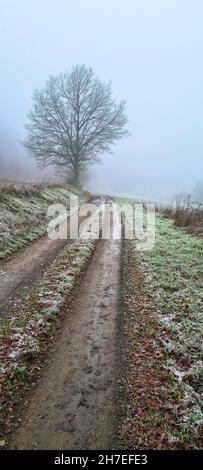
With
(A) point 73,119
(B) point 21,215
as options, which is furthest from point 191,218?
(A) point 73,119

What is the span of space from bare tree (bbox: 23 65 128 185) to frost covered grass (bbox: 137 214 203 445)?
27036mm

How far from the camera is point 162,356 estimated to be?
6453 mm

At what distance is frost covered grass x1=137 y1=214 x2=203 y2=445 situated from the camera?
17.3 feet

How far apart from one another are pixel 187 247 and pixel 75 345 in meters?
9.16

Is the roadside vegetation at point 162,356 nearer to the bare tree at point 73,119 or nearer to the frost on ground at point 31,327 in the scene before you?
the frost on ground at point 31,327

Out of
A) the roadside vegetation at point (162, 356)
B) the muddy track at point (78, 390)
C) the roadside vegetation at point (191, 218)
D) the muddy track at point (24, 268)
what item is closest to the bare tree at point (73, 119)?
the roadside vegetation at point (191, 218)

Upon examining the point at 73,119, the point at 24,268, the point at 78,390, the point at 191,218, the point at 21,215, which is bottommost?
the point at 78,390

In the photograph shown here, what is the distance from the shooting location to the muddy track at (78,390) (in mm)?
4531

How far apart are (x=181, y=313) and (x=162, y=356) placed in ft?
6.63

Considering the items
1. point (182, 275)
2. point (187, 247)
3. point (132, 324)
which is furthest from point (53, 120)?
point (132, 324)

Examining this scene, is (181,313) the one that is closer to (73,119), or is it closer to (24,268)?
(24,268)

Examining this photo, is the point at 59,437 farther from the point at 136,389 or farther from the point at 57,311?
the point at 57,311

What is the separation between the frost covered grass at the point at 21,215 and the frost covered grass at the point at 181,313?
5227 mm

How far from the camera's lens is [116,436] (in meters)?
4.62
